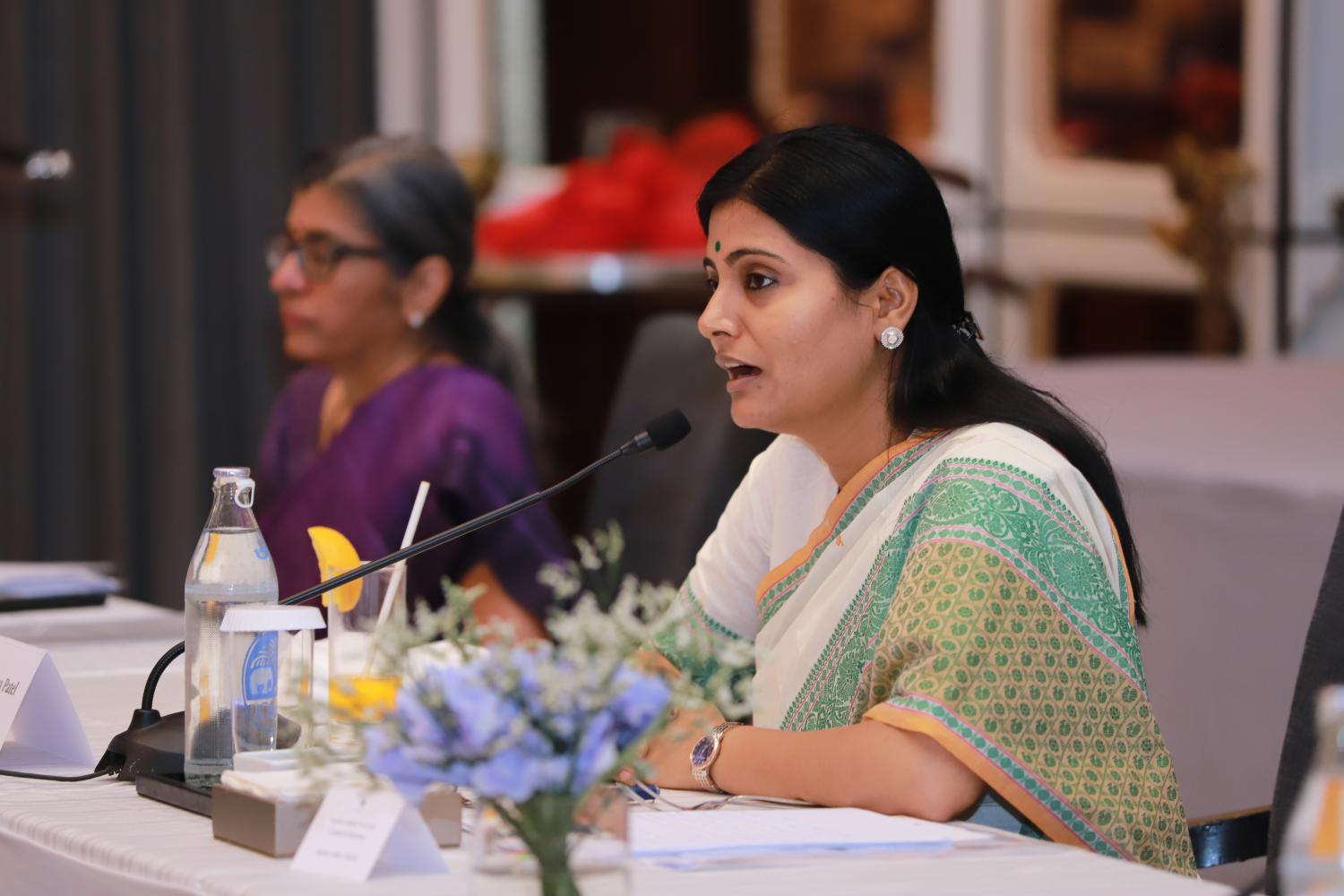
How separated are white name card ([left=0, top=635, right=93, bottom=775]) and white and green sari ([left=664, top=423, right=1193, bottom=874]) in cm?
52

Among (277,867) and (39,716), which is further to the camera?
(39,716)

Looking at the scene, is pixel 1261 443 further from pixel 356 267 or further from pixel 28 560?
pixel 28 560

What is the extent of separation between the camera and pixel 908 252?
152 centimetres

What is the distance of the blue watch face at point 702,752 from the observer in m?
1.34

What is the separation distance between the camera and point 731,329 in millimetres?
1541

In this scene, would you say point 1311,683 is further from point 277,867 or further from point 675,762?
point 277,867

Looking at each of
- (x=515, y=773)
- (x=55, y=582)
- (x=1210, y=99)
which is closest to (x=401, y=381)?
(x=55, y=582)

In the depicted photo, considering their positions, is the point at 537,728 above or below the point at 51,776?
above

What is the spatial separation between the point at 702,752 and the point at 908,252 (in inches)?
18.1

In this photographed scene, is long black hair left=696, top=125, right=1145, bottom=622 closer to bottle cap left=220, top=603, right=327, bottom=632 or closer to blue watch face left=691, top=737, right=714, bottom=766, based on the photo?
blue watch face left=691, top=737, right=714, bottom=766

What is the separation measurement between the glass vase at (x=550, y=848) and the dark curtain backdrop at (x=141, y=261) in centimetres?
314

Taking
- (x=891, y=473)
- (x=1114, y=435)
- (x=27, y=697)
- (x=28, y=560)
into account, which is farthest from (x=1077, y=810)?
(x=28, y=560)

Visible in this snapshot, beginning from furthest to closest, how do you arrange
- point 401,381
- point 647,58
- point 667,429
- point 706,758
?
point 647,58 → point 401,381 → point 667,429 → point 706,758

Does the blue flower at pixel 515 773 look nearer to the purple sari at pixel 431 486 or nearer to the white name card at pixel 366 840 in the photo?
the white name card at pixel 366 840
